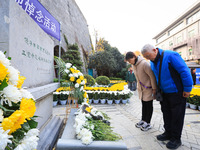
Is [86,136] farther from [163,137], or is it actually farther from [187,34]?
[187,34]

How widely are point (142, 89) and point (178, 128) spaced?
3.19 feet

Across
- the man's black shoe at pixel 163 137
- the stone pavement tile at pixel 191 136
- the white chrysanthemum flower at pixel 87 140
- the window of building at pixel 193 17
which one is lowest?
the stone pavement tile at pixel 191 136

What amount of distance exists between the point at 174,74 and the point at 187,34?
2940 cm

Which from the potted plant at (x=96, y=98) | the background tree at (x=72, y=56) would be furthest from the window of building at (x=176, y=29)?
the potted plant at (x=96, y=98)

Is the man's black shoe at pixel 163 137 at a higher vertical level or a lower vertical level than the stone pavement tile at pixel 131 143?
higher

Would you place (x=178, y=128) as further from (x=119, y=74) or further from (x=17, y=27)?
(x=119, y=74)

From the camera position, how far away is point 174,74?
2070 mm

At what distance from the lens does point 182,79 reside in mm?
1967

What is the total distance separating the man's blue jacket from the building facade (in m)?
25.4

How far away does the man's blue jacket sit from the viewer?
194 cm

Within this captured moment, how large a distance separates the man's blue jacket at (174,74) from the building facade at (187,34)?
2543cm

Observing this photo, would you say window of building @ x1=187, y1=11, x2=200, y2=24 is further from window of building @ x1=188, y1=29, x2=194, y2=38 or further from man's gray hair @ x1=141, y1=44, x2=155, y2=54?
man's gray hair @ x1=141, y1=44, x2=155, y2=54

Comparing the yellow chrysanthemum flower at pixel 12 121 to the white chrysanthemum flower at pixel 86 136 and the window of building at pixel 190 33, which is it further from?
the window of building at pixel 190 33

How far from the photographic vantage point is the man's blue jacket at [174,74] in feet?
6.36
